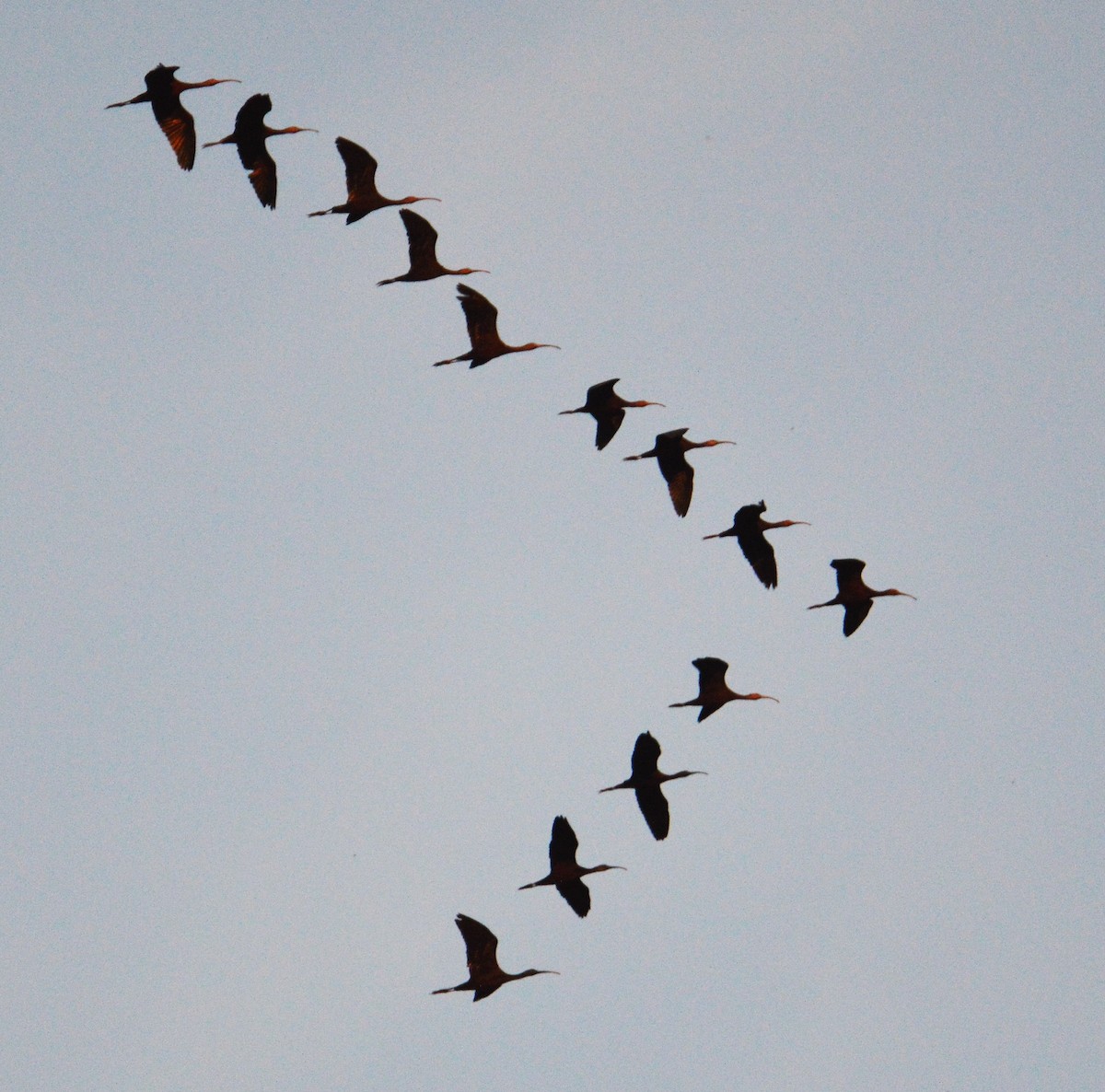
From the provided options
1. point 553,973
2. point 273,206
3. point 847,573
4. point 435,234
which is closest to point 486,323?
point 435,234

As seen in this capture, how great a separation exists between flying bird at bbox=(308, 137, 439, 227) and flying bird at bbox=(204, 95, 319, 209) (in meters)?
1.06

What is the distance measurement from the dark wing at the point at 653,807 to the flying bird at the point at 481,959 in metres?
3.47

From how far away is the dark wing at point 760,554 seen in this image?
134 ft

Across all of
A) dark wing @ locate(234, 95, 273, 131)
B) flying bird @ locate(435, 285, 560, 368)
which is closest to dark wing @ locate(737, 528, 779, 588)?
flying bird @ locate(435, 285, 560, 368)

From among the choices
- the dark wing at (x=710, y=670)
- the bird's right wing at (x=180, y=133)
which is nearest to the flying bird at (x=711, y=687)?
the dark wing at (x=710, y=670)

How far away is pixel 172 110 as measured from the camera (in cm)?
3869

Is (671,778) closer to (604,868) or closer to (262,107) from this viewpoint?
(604,868)

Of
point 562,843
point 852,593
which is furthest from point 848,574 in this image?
point 562,843

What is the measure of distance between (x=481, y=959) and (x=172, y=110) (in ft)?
51.9

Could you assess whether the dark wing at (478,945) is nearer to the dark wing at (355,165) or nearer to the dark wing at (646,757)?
the dark wing at (646,757)

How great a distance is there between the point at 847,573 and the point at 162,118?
15052 millimetres

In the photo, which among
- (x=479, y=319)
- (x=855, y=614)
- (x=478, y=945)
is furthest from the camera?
(x=855, y=614)

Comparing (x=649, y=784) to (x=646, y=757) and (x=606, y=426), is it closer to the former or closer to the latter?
(x=646, y=757)

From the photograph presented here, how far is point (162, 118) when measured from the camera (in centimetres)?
3866
